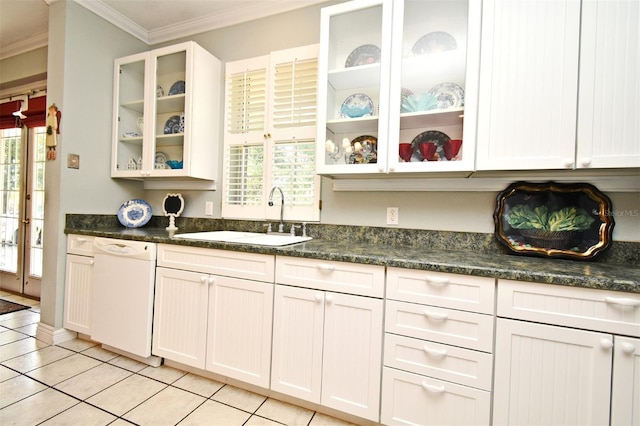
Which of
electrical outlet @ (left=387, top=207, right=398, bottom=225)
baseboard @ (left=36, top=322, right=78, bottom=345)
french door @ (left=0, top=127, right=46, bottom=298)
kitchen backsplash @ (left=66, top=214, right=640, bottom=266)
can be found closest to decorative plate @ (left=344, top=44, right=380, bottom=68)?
electrical outlet @ (left=387, top=207, right=398, bottom=225)

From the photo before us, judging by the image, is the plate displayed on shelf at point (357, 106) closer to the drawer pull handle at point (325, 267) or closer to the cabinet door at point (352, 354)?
the drawer pull handle at point (325, 267)

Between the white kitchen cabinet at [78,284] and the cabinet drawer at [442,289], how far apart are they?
7.29 feet

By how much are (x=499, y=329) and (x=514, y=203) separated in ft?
2.66

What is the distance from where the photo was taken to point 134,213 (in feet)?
8.55

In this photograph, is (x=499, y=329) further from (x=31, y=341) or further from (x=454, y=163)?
(x=31, y=341)

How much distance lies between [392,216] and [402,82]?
82 centimetres

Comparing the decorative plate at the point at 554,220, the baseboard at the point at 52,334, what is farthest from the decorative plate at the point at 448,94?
the baseboard at the point at 52,334

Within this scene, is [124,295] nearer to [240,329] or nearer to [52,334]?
[52,334]

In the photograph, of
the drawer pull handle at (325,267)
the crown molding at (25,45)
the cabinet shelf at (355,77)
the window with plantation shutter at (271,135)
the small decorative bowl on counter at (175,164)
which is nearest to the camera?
the drawer pull handle at (325,267)

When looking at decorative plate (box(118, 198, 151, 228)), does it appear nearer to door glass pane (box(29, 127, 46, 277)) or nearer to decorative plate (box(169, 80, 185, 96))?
decorative plate (box(169, 80, 185, 96))

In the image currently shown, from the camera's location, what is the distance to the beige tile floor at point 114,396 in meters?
1.49

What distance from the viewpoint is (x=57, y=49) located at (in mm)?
2254

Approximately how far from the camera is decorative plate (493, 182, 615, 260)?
1.51m

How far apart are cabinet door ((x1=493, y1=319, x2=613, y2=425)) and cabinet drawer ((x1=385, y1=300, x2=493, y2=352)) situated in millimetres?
60
